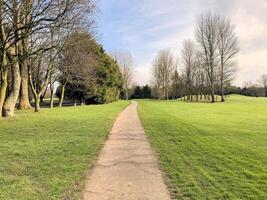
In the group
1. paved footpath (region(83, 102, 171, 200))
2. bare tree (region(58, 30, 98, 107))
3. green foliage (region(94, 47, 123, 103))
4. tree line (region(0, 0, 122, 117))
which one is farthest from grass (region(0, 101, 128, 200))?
green foliage (region(94, 47, 123, 103))

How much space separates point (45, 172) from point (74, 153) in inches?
101

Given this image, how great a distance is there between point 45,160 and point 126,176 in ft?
9.40

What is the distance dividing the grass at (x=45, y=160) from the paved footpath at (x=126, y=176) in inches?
12.6

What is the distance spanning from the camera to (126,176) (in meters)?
8.25

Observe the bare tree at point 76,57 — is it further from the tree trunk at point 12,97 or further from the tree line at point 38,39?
the tree trunk at point 12,97

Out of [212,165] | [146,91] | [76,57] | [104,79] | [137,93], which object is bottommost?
[212,165]

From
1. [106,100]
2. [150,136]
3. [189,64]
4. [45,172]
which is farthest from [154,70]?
[45,172]

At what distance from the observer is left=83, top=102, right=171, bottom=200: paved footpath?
6.84 metres

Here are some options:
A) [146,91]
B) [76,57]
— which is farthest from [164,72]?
[76,57]

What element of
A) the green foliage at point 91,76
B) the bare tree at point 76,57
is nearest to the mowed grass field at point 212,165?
the bare tree at point 76,57

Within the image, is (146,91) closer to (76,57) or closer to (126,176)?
(76,57)

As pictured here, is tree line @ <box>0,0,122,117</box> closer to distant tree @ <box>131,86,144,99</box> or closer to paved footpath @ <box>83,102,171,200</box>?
paved footpath @ <box>83,102,171,200</box>

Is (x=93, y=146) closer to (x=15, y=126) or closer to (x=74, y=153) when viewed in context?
(x=74, y=153)

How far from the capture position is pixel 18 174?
334 inches
